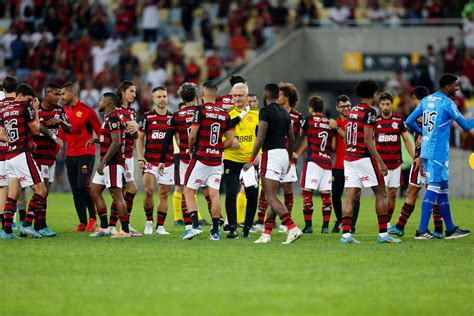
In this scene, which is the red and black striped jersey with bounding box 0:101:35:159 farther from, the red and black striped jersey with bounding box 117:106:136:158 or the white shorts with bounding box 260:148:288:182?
the white shorts with bounding box 260:148:288:182

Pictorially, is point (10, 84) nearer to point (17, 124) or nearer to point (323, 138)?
point (17, 124)

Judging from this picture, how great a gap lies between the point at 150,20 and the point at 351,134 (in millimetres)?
22315

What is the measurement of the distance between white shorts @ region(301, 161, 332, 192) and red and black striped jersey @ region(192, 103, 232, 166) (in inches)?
110

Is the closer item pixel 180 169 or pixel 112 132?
pixel 112 132

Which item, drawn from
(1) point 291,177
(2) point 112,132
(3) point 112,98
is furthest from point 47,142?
(1) point 291,177

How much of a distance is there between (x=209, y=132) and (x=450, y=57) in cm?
1824

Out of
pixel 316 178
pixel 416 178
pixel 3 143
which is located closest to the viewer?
pixel 3 143

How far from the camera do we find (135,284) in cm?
1083

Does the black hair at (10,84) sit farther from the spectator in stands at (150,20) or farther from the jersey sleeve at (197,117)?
the spectator in stands at (150,20)

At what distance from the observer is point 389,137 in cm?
1734

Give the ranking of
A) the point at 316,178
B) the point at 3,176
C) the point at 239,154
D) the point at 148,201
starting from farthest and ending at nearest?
1. the point at 316,178
2. the point at 148,201
3. the point at 3,176
4. the point at 239,154

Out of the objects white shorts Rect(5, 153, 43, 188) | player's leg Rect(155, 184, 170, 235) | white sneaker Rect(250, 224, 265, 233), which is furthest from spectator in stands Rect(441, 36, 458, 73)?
white shorts Rect(5, 153, 43, 188)

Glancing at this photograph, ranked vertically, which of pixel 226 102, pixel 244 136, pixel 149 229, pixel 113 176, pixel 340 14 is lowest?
pixel 149 229

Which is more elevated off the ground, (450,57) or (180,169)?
(450,57)
